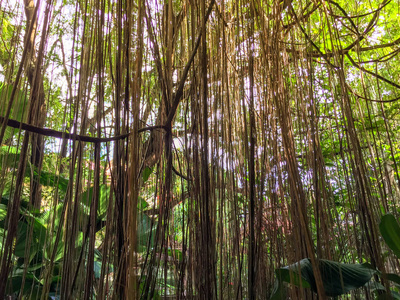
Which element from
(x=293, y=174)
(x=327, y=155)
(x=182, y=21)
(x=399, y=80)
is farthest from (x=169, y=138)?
(x=399, y=80)

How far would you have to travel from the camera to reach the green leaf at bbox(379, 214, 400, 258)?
89 cm

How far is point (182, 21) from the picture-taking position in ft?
2.95

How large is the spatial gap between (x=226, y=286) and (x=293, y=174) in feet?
1.72

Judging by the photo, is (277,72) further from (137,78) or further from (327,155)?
(327,155)

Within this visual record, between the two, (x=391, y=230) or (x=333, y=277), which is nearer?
(x=333, y=277)

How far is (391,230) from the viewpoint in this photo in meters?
0.91

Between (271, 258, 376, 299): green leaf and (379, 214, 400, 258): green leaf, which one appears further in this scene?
(379, 214, 400, 258): green leaf

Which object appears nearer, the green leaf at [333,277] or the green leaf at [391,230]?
the green leaf at [333,277]

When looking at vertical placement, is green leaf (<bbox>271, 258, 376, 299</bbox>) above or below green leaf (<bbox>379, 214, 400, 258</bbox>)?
below

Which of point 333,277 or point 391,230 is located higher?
point 391,230

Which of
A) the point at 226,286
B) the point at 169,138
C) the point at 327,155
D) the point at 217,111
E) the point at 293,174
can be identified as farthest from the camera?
the point at 327,155

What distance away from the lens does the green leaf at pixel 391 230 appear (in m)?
0.89

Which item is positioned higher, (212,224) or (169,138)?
(169,138)

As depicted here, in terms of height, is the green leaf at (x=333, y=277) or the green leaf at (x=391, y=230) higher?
the green leaf at (x=391, y=230)
